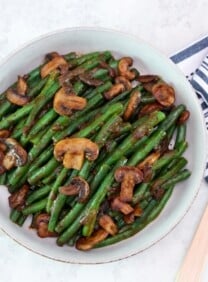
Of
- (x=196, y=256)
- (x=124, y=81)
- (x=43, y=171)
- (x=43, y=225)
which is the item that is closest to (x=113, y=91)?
(x=124, y=81)

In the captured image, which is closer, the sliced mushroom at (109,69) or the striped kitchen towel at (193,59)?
the sliced mushroom at (109,69)

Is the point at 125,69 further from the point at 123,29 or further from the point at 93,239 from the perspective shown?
the point at 93,239

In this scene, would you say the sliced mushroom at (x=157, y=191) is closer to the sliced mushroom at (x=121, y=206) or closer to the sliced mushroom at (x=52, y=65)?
the sliced mushroom at (x=121, y=206)

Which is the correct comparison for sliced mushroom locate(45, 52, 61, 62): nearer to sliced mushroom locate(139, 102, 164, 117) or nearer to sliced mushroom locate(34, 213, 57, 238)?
Answer: sliced mushroom locate(139, 102, 164, 117)

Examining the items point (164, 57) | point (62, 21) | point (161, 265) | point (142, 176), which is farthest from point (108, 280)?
point (62, 21)

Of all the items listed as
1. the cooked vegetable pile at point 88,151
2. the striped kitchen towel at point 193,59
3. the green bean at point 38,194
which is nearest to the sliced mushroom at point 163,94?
the cooked vegetable pile at point 88,151

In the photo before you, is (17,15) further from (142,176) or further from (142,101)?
(142,176)

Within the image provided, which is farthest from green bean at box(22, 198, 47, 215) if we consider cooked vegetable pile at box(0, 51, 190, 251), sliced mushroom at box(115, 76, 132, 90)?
sliced mushroom at box(115, 76, 132, 90)
